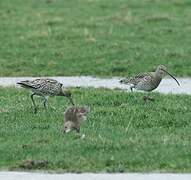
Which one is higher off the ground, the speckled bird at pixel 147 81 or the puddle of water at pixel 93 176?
the puddle of water at pixel 93 176

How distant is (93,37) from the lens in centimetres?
2258

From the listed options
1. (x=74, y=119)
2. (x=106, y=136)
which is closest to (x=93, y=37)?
(x=74, y=119)

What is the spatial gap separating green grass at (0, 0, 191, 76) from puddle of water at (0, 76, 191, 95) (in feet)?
1.69

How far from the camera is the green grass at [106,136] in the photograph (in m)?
9.84

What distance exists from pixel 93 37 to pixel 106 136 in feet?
38.4

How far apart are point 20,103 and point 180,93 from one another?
303 cm

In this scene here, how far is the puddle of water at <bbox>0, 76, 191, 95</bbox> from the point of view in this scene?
16.4m

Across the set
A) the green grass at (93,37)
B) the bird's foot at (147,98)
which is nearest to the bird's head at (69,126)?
the bird's foot at (147,98)

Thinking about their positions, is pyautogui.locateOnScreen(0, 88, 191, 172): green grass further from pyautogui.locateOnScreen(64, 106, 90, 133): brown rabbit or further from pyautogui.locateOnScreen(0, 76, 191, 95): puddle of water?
pyautogui.locateOnScreen(0, 76, 191, 95): puddle of water

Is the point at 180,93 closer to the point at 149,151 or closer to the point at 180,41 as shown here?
the point at 149,151

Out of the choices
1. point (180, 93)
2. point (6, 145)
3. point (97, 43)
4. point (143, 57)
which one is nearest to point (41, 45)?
point (97, 43)

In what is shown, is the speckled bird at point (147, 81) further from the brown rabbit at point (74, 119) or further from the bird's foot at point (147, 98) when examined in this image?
the brown rabbit at point (74, 119)

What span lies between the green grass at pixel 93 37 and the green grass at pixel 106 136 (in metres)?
4.64

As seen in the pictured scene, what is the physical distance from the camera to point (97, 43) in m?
21.5
